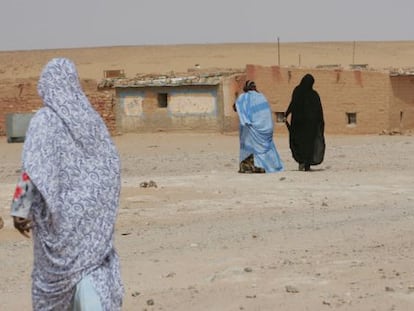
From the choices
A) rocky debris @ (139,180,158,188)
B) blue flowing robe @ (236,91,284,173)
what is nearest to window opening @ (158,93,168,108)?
blue flowing robe @ (236,91,284,173)

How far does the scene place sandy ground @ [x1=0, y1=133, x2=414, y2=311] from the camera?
7.18 metres

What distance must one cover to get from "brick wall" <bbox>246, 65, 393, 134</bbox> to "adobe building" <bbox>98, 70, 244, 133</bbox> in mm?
959

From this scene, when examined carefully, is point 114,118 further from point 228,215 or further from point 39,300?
point 39,300

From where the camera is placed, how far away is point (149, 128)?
2942 centimetres

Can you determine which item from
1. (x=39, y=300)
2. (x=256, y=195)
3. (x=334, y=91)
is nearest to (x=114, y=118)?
(x=334, y=91)

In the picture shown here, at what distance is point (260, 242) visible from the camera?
9297 millimetres

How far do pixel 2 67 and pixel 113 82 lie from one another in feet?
154

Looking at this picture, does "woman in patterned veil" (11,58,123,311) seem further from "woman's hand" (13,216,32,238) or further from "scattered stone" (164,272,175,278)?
"scattered stone" (164,272,175,278)

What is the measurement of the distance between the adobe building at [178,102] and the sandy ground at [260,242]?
11499 millimetres

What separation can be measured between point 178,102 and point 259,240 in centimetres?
1973

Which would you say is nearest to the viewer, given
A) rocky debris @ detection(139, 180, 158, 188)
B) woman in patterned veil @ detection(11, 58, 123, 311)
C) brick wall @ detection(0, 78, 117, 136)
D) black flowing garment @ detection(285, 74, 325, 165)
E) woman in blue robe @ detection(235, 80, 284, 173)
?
woman in patterned veil @ detection(11, 58, 123, 311)

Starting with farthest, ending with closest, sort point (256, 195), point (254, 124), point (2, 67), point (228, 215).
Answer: point (2, 67) → point (254, 124) → point (256, 195) → point (228, 215)

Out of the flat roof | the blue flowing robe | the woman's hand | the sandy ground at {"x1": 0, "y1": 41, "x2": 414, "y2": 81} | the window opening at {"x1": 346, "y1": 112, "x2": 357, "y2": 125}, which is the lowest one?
the window opening at {"x1": 346, "y1": 112, "x2": 357, "y2": 125}

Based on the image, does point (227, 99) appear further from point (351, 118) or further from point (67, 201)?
point (67, 201)
